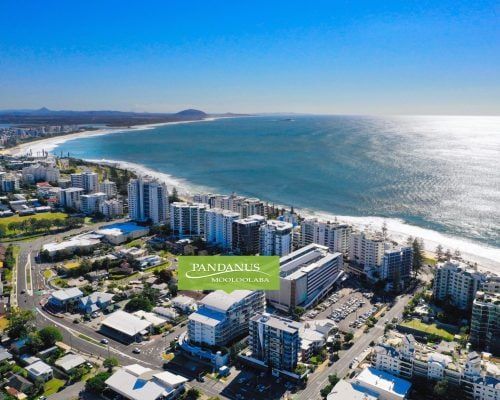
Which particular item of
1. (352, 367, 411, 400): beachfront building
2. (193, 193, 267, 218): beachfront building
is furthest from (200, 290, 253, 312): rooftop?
(193, 193, 267, 218): beachfront building

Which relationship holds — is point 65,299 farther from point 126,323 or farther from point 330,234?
point 330,234

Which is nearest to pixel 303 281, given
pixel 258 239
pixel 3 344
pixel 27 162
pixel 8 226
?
pixel 258 239

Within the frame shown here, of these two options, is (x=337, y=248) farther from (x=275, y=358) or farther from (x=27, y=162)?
(x=27, y=162)

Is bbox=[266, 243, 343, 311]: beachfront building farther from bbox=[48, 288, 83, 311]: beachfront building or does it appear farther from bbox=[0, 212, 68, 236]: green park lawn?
bbox=[0, 212, 68, 236]: green park lawn

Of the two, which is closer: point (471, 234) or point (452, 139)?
point (471, 234)

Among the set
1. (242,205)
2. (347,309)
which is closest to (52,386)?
(347,309)
